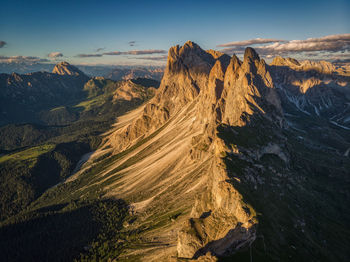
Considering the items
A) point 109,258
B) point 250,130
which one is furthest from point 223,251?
point 250,130

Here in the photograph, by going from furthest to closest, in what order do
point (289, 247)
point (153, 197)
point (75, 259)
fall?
point (153, 197)
point (75, 259)
point (289, 247)

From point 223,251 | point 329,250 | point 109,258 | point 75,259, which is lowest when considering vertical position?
point 75,259

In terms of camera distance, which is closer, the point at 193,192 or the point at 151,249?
the point at 151,249

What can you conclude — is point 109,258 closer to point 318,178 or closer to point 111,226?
point 111,226

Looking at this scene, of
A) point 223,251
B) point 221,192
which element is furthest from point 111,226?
point 223,251

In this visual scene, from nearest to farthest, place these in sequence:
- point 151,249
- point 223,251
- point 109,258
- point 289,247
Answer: point 223,251 < point 289,247 < point 151,249 < point 109,258

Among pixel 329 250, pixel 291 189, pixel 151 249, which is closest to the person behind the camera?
pixel 329 250

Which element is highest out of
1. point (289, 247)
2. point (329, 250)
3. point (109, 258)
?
point (289, 247)

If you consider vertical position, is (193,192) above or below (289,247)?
below

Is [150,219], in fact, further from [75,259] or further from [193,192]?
[75,259]
